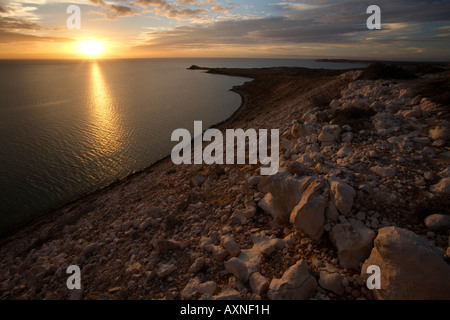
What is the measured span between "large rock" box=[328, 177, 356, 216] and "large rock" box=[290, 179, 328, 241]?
22 cm

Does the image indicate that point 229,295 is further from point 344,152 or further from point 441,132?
point 441,132

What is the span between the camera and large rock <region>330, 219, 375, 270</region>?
385 centimetres

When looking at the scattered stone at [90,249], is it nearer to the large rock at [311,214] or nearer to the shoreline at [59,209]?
the large rock at [311,214]

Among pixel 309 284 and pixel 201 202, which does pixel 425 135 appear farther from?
pixel 201 202

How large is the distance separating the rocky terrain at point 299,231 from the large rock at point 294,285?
17 millimetres

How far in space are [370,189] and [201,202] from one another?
5.03m

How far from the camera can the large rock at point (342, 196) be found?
4.41 m

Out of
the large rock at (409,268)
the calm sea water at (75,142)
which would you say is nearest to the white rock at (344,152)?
the large rock at (409,268)

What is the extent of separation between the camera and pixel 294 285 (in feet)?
12.2

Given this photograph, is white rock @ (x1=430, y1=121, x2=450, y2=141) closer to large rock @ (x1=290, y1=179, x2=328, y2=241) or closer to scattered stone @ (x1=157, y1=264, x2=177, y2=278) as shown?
large rock @ (x1=290, y1=179, x2=328, y2=241)

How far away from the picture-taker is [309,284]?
12.3 ft

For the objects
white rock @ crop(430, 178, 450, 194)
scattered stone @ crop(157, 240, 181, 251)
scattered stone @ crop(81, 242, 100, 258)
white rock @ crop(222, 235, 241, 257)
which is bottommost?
scattered stone @ crop(81, 242, 100, 258)

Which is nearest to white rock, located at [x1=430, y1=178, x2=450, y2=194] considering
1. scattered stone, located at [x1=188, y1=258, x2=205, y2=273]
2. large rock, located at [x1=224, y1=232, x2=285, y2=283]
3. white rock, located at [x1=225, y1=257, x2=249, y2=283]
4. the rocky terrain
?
the rocky terrain

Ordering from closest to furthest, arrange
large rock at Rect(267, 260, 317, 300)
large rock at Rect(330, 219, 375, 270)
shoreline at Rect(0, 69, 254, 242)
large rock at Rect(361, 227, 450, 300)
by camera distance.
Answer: large rock at Rect(361, 227, 450, 300) < large rock at Rect(267, 260, 317, 300) < large rock at Rect(330, 219, 375, 270) < shoreline at Rect(0, 69, 254, 242)
